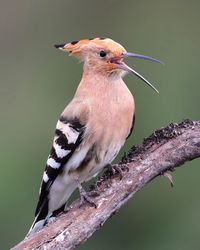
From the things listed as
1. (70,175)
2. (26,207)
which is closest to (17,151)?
(26,207)

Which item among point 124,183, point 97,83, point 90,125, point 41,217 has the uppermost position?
point 97,83

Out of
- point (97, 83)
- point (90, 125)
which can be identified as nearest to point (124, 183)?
point (90, 125)

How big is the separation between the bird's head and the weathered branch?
0.37 metres

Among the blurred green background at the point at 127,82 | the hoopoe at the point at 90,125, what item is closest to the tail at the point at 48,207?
the hoopoe at the point at 90,125

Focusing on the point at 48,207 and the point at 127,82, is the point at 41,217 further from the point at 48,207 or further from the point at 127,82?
the point at 127,82

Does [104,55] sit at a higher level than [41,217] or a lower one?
higher

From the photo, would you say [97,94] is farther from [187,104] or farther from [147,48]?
[147,48]

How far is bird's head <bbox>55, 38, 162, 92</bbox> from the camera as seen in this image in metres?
4.68

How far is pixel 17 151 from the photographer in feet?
19.0

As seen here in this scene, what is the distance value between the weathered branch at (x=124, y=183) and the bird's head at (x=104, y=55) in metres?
0.37

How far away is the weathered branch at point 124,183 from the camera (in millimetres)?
4160

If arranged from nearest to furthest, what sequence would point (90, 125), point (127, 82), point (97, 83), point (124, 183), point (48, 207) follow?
point (124, 183) → point (90, 125) → point (97, 83) → point (48, 207) → point (127, 82)

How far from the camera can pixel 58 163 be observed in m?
4.60

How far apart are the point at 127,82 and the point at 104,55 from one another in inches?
47.6
